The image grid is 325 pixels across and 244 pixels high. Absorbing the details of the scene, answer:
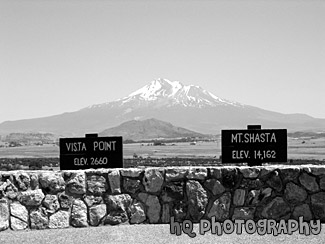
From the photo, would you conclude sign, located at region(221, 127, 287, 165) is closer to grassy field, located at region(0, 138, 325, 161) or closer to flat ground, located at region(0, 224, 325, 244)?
flat ground, located at region(0, 224, 325, 244)

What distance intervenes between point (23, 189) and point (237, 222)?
379 cm

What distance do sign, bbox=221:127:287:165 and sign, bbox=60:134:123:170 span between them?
2.06 meters

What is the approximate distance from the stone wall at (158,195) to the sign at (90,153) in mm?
666

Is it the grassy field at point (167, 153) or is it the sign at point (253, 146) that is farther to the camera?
the grassy field at point (167, 153)

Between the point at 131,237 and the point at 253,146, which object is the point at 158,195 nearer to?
the point at 131,237

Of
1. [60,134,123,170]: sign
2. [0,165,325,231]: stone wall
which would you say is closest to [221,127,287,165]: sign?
[0,165,325,231]: stone wall

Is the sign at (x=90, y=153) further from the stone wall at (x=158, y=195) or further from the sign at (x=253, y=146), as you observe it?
the sign at (x=253, y=146)

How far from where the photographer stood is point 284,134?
1166cm

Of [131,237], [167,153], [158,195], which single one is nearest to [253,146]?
[158,195]

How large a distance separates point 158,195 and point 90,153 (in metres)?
1.60

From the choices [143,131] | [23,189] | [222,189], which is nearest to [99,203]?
[23,189]

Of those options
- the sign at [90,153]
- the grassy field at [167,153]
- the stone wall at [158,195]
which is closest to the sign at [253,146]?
the stone wall at [158,195]

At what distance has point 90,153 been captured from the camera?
11320 millimetres

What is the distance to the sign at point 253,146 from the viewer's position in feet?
37.8
